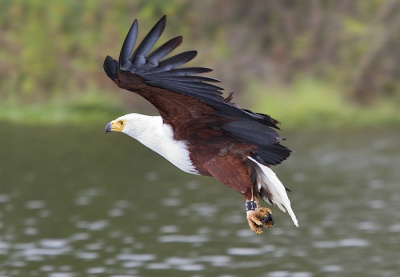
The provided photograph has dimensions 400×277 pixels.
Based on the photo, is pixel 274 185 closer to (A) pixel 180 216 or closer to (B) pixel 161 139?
(B) pixel 161 139

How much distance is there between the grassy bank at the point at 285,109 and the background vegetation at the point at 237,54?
0.03 m

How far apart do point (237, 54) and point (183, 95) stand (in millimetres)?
20478

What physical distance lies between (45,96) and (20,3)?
4.26 meters

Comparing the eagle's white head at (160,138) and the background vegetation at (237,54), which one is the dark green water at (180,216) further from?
the eagle's white head at (160,138)

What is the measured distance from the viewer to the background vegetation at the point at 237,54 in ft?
76.4

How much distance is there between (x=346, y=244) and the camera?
458 inches

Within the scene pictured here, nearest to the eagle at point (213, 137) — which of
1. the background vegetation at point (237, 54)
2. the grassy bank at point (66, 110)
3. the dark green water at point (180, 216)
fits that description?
the dark green water at point (180, 216)

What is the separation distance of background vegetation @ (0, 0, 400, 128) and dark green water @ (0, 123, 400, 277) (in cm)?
418

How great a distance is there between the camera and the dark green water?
10.8 m

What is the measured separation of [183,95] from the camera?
4742 millimetres

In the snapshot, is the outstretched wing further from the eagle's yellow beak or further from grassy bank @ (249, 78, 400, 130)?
grassy bank @ (249, 78, 400, 130)

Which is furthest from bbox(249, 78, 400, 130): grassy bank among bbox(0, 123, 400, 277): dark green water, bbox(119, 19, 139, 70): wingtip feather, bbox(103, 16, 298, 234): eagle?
bbox(119, 19, 139, 70): wingtip feather

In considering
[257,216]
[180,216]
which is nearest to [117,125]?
[257,216]

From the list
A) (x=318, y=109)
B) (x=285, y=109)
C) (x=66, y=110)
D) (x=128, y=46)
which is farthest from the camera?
(x=66, y=110)
